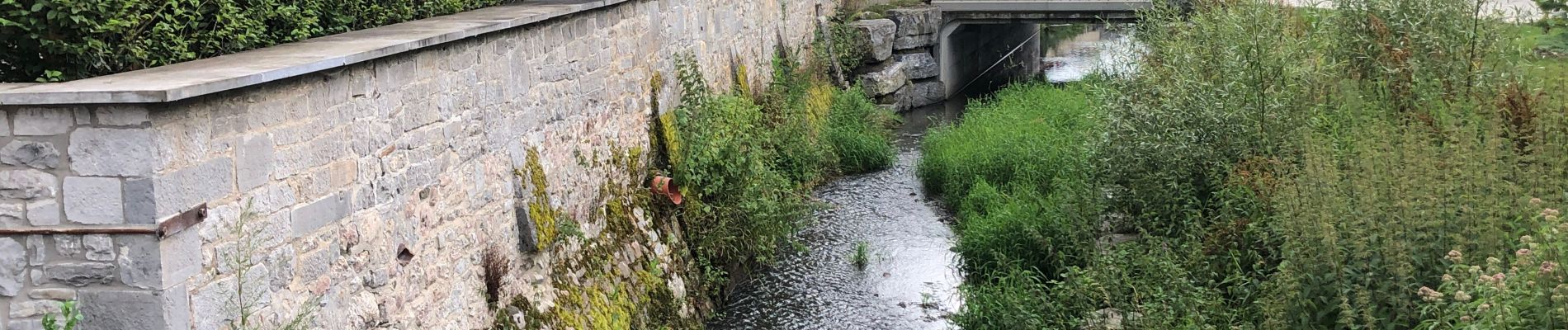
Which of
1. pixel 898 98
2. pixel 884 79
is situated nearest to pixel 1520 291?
pixel 884 79

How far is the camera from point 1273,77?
8.45 m

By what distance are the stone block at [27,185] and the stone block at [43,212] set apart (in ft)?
0.06

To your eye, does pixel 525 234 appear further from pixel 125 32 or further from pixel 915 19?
pixel 915 19

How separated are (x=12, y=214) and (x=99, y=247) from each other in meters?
0.26

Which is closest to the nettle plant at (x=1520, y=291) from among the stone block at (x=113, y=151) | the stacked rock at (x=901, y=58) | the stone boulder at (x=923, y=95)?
the stone block at (x=113, y=151)

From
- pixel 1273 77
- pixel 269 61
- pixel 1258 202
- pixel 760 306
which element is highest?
pixel 269 61

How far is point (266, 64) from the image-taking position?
4.67m

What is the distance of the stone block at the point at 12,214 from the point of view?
3902 mm

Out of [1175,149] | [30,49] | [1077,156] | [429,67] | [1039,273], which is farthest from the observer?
[1077,156]

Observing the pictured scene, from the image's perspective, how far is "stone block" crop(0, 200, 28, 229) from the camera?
12.8 feet

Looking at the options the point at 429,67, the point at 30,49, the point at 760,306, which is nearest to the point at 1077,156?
the point at 760,306

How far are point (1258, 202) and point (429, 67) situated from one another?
4.40m

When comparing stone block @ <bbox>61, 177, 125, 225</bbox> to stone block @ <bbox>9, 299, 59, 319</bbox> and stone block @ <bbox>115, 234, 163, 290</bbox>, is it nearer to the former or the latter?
stone block @ <bbox>115, 234, 163, 290</bbox>

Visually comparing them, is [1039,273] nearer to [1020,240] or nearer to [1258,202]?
[1020,240]
